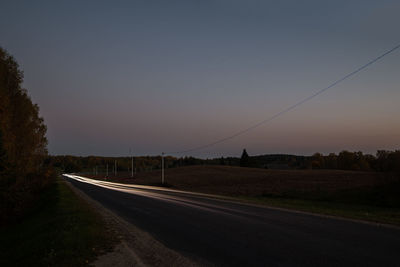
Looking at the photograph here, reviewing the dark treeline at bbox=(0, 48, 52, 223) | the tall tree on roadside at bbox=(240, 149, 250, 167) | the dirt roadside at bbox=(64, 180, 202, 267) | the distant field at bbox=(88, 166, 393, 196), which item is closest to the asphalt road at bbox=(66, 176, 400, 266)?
the dirt roadside at bbox=(64, 180, 202, 267)

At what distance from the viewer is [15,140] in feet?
74.2

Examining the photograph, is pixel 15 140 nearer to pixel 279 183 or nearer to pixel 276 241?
pixel 276 241

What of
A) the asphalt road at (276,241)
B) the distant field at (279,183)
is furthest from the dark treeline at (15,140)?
the distant field at (279,183)

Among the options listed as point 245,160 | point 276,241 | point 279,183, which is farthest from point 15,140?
point 245,160

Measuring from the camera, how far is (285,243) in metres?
8.98

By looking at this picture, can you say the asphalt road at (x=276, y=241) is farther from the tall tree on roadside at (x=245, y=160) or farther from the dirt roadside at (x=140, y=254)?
the tall tree on roadside at (x=245, y=160)

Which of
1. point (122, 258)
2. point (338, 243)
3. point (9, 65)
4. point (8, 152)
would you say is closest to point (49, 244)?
point (122, 258)

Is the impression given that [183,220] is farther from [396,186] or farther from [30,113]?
[396,186]

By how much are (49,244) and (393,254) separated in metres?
9.85

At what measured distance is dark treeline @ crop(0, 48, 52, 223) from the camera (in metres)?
20.3

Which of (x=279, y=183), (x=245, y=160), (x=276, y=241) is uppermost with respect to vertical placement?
(x=245, y=160)

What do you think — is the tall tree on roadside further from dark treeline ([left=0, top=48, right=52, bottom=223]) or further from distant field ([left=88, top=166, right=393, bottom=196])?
dark treeline ([left=0, top=48, right=52, bottom=223])

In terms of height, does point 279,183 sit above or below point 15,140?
below

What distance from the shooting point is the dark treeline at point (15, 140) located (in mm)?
20344
